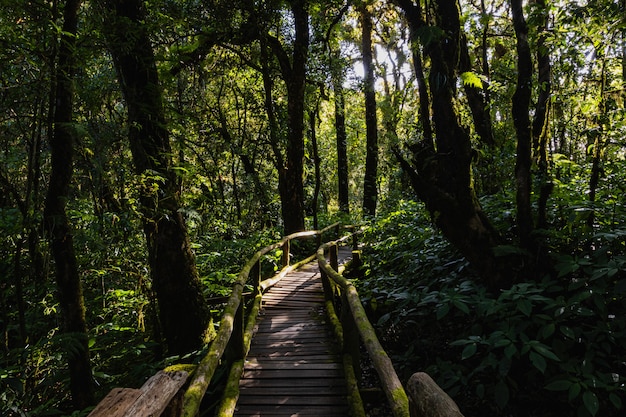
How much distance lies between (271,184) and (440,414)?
18.6 m

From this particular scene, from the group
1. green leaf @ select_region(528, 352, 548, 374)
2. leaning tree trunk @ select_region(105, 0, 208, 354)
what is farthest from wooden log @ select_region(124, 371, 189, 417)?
leaning tree trunk @ select_region(105, 0, 208, 354)

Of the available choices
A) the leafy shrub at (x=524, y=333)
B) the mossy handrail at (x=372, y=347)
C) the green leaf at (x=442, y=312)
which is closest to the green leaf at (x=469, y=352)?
the leafy shrub at (x=524, y=333)

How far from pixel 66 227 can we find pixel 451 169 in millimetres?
5009

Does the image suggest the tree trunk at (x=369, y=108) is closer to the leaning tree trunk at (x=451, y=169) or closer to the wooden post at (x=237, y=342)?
the leaning tree trunk at (x=451, y=169)

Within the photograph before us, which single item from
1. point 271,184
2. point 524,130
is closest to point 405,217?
point 524,130

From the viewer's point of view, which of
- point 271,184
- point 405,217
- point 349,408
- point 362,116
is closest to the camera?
point 349,408

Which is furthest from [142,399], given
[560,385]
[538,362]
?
[560,385]

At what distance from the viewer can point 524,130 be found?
4.80 metres

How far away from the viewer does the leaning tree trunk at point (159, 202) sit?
19.4 feet

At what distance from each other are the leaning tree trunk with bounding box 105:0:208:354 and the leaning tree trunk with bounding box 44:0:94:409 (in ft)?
3.08

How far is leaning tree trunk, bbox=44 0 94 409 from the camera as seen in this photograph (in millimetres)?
4781

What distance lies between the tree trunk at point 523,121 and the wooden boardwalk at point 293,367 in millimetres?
2995

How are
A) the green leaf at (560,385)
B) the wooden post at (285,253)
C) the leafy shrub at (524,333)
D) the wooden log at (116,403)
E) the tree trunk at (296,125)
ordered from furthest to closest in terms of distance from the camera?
the tree trunk at (296,125) < the wooden post at (285,253) < the leafy shrub at (524,333) < the green leaf at (560,385) < the wooden log at (116,403)

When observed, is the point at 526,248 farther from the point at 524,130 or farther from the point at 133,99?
the point at 133,99
